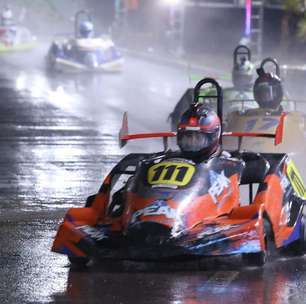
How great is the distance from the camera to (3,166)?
15.6 m

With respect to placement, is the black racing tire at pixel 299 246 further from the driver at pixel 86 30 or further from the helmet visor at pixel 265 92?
the driver at pixel 86 30

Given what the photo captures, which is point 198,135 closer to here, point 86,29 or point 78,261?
point 78,261

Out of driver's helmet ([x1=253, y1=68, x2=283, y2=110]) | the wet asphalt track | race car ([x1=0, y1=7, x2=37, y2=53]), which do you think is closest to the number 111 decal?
the wet asphalt track

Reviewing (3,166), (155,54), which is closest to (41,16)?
(155,54)

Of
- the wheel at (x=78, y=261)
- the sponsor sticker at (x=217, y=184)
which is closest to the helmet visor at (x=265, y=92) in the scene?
the sponsor sticker at (x=217, y=184)

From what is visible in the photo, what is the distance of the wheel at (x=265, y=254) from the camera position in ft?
29.7

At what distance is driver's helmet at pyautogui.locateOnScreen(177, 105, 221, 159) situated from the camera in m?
9.88

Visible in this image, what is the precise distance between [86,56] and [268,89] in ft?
60.8

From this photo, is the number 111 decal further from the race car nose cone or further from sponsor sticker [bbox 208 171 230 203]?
the race car nose cone

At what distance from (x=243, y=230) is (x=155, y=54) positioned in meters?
34.1

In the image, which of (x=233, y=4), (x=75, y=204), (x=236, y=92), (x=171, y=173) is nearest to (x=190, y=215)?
(x=171, y=173)

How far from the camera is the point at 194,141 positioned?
9.88 m

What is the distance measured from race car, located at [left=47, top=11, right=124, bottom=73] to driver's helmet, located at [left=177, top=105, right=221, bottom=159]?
80.7 ft

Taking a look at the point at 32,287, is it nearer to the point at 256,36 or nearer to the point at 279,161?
the point at 279,161
